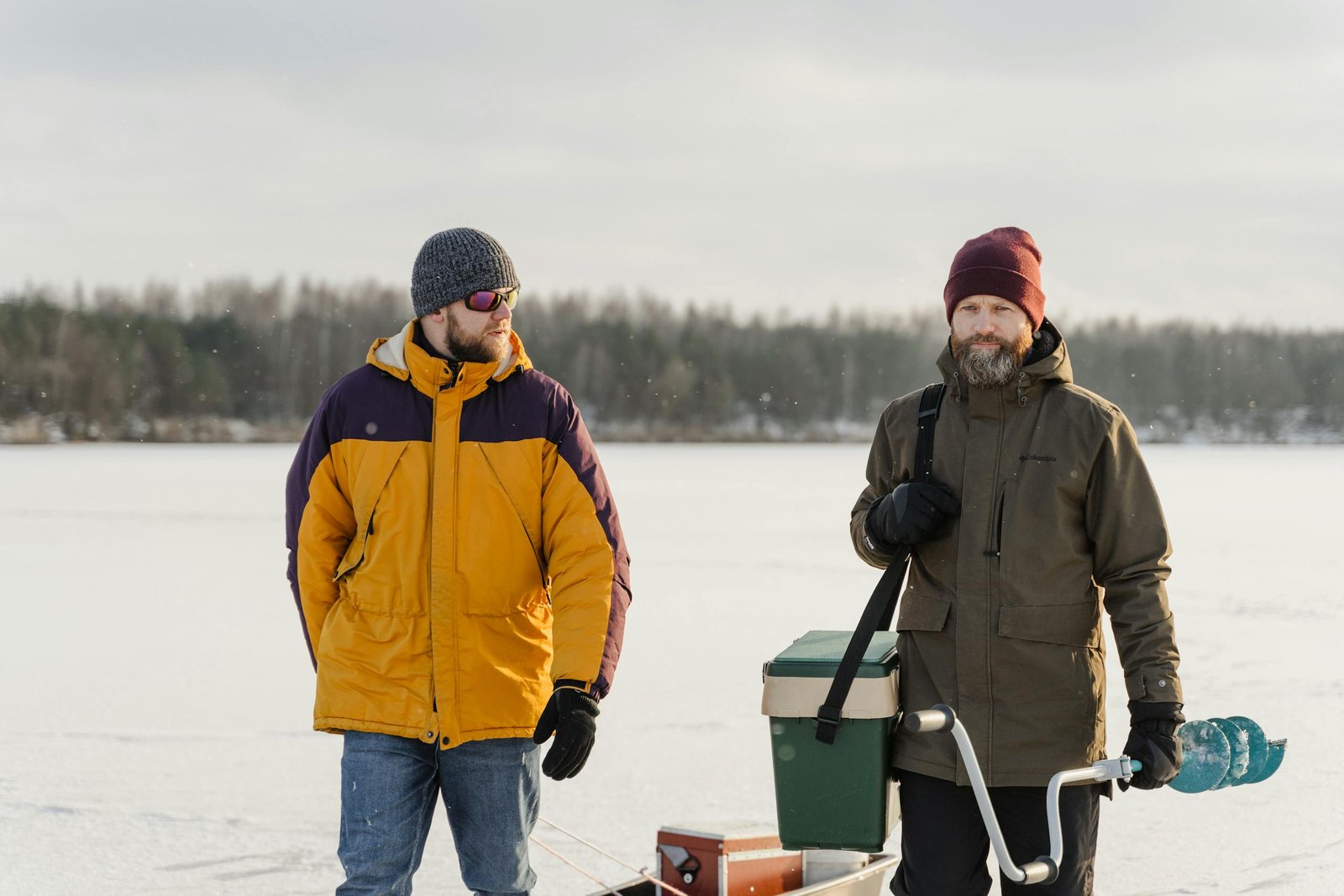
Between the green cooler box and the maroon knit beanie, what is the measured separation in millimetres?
639

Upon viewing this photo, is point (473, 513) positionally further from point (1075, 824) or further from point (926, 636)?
point (1075, 824)

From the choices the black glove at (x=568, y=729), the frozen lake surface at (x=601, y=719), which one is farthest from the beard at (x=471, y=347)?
the frozen lake surface at (x=601, y=719)

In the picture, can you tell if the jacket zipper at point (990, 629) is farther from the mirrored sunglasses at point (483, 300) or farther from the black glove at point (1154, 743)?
the mirrored sunglasses at point (483, 300)

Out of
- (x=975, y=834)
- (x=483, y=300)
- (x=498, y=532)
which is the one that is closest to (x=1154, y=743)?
(x=975, y=834)

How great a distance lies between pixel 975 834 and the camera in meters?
2.18

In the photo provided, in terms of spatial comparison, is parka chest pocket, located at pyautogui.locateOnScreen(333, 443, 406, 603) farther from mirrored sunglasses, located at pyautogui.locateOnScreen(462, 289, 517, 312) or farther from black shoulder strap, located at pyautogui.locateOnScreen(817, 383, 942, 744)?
black shoulder strap, located at pyautogui.locateOnScreen(817, 383, 942, 744)

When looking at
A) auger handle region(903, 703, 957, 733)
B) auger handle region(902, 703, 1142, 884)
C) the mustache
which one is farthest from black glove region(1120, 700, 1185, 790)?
the mustache

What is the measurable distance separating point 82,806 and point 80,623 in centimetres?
417

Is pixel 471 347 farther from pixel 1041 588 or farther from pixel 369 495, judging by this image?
pixel 1041 588

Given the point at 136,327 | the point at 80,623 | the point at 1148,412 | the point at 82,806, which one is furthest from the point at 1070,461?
the point at 1148,412

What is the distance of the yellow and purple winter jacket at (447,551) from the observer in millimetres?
2314

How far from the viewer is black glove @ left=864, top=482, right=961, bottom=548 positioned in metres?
2.14

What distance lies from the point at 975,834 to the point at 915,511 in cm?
55

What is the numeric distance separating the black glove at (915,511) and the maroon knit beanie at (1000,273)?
320 mm
